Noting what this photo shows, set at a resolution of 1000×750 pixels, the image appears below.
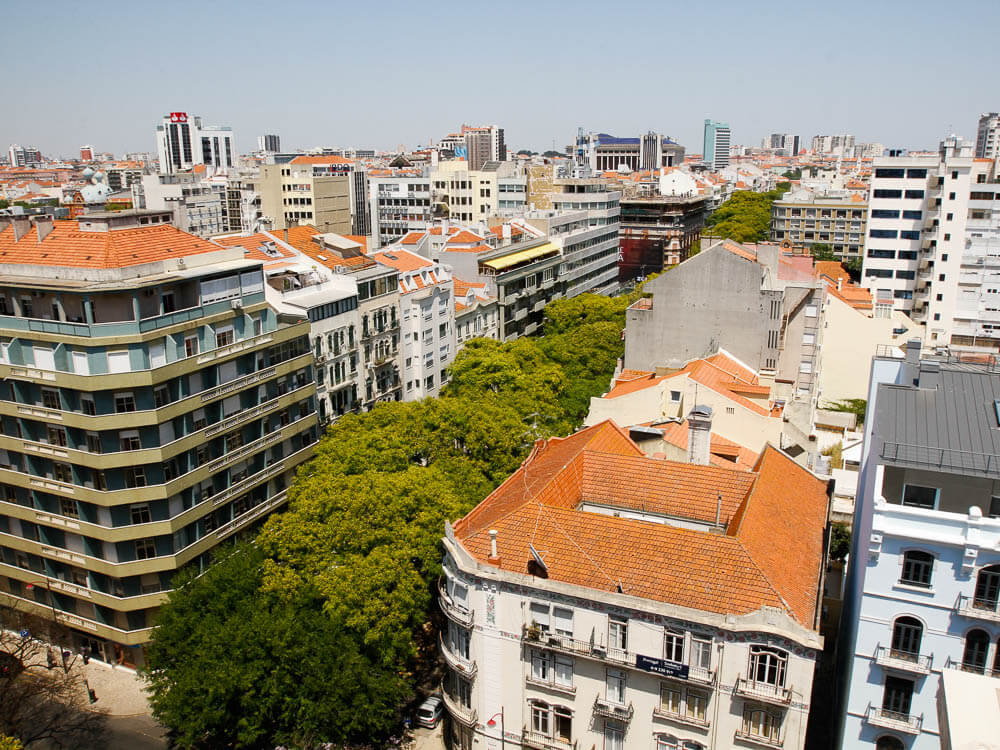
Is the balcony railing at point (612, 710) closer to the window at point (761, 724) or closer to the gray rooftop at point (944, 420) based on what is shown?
the window at point (761, 724)

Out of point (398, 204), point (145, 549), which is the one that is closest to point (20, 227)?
point (145, 549)

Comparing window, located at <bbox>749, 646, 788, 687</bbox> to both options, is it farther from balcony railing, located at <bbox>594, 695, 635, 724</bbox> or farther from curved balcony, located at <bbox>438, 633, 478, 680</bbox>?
curved balcony, located at <bbox>438, 633, 478, 680</bbox>

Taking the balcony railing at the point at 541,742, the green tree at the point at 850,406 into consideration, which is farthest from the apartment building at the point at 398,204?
the balcony railing at the point at 541,742

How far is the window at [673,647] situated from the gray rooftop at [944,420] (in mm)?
10682

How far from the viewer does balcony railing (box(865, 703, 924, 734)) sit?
97.1ft

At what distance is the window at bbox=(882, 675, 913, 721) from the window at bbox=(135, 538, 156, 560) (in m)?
38.7

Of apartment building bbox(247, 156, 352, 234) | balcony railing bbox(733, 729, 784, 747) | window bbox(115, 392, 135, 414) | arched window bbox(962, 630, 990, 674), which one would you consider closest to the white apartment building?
arched window bbox(962, 630, 990, 674)

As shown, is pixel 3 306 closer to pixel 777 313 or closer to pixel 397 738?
pixel 397 738

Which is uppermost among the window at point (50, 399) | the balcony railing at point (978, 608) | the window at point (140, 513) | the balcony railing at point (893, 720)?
the window at point (50, 399)

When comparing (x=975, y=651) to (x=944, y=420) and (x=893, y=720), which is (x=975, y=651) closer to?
(x=893, y=720)

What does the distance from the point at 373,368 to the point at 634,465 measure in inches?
1396

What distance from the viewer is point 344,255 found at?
243 ft

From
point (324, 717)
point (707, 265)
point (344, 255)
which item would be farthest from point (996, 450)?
point (344, 255)

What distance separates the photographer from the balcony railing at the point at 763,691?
30.6 metres
